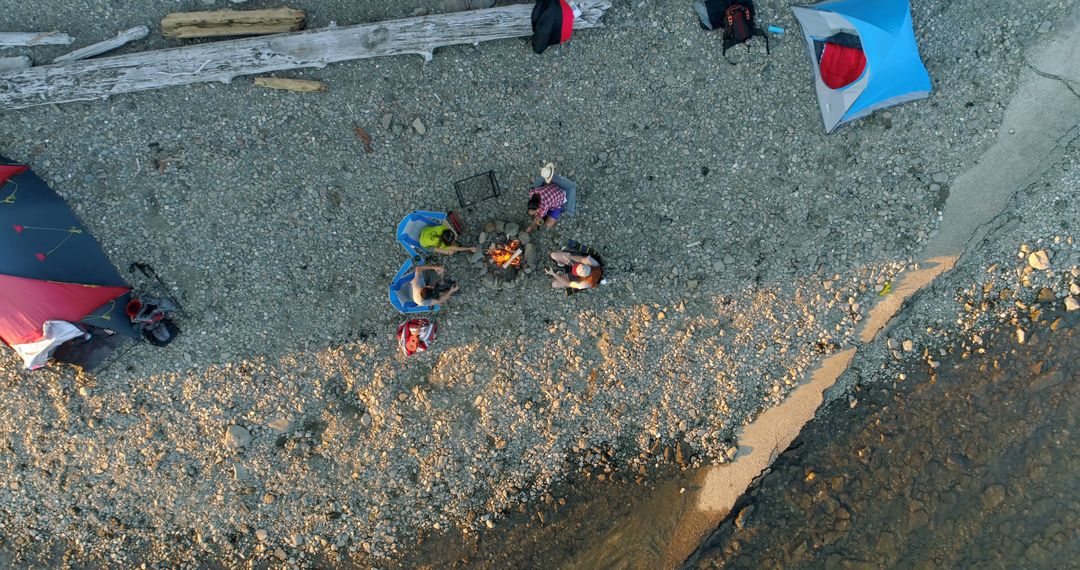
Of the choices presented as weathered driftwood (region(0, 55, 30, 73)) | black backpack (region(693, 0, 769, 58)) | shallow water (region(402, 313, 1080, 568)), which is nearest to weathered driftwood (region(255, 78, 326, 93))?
weathered driftwood (region(0, 55, 30, 73))

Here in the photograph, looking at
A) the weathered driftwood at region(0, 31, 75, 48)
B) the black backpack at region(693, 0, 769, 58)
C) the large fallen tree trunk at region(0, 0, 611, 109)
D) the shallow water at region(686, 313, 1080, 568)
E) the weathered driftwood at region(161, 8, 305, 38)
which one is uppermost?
the weathered driftwood at region(0, 31, 75, 48)

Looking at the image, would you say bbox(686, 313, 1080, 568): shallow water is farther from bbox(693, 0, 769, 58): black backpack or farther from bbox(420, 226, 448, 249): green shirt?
bbox(420, 226, 448, 249): green shirt

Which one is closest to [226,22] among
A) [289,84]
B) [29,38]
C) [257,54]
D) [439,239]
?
[257,54]

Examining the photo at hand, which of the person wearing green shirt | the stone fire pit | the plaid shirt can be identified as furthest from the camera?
the stone fire pit

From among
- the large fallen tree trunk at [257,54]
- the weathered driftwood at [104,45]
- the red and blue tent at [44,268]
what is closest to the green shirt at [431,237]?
the large fallen tree trunk at [257,54]

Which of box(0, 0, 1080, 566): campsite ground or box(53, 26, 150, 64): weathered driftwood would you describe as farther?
box(0, 0, 1080, 566): campsite ground

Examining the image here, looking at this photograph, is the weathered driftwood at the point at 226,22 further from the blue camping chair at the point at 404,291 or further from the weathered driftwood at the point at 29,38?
the blue camping chair at the point at 404,291

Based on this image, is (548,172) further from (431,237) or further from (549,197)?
(431,237)

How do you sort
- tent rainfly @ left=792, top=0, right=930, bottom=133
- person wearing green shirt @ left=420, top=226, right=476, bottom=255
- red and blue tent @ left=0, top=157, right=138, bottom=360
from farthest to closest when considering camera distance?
1. person wearing green shirt @ left=420, top=226, right=476, bottom=255
2. tent rainfly @ left=792, top=0, right=930, bottom=133
3. red and blue tent @ left=0, top=157, right=138, bottom=360

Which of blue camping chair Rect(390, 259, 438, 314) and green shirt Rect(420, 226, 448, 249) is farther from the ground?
green shirt Rect(420, 226, 448, 249)
